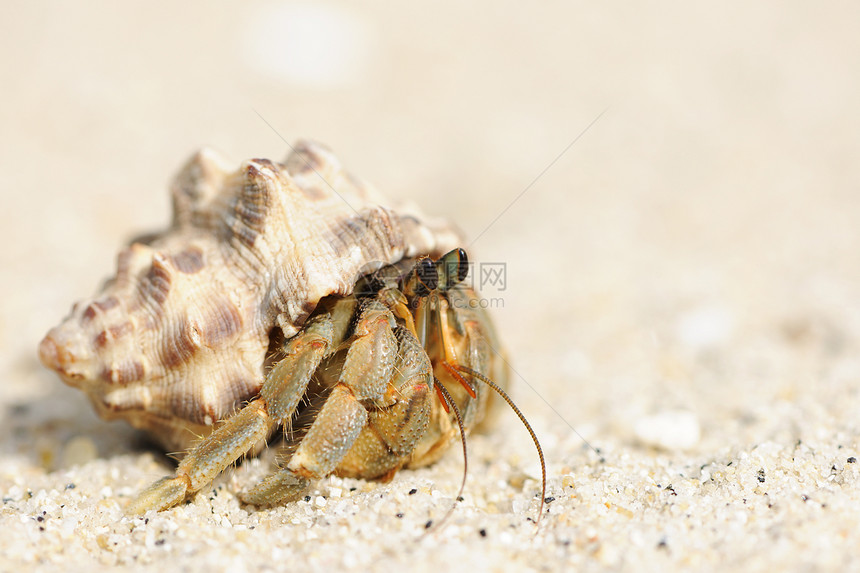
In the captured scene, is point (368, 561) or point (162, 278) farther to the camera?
point (162, 278)

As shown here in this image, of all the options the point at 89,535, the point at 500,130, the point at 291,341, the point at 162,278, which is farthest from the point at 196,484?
the point at 500,130

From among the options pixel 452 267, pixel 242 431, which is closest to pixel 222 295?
pixel 242 431

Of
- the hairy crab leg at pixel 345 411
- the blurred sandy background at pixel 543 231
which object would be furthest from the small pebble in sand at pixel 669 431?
the hairy crab leg at pixel 345 411

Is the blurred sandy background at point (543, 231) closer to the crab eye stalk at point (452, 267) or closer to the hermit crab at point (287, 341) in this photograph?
the hermit crab at point (287, 341)

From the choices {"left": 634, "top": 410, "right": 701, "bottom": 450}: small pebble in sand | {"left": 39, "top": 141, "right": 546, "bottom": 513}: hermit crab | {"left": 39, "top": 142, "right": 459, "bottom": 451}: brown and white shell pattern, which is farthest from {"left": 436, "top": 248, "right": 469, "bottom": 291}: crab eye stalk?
{"left": 634, "top": 410, "right": 701, "bottom": 450}: small pebble in sand

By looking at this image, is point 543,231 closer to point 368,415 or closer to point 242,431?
point 368,415

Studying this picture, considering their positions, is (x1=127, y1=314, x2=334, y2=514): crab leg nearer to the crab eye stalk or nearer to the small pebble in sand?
the crab eye stalk

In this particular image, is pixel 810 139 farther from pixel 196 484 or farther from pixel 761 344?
pixel 196 484
